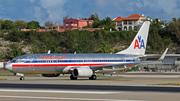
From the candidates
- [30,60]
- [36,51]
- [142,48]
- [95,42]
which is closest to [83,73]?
[30,60]

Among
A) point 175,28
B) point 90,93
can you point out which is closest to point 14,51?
point 175,28

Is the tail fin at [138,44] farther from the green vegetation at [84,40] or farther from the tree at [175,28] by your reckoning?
the tree at [175,28]

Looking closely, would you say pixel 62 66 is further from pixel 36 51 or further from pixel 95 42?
pixel 95 42

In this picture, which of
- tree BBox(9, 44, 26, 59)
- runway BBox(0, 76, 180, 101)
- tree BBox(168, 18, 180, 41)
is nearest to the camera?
runway BBox(0, 76, 180, 101)

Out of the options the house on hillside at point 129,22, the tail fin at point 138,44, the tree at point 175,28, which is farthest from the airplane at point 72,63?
the house on hillside at point 129,22

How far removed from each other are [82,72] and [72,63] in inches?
113

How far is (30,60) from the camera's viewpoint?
1820 inches

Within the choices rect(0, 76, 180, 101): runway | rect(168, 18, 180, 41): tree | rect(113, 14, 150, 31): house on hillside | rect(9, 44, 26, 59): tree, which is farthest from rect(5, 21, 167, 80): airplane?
rect(113, 14, 150, 31): house on hillside

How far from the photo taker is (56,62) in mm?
47719

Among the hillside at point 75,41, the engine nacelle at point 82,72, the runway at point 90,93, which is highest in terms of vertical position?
the hillside at point 75,41

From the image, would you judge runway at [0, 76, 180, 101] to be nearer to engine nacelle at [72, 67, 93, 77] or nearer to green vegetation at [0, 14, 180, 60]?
engine nacelle at [72, 67, 93, 77]

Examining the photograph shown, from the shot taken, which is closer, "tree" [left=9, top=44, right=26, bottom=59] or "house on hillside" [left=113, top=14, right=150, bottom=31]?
"tree" [left=9, top=44, right=26, bottom=59]

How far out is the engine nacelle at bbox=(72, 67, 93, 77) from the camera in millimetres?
46688

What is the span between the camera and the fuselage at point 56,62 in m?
45.8
